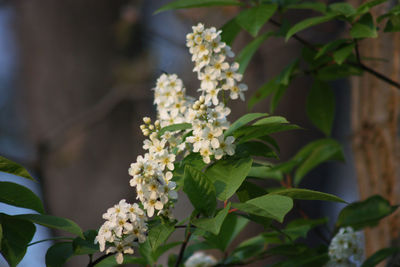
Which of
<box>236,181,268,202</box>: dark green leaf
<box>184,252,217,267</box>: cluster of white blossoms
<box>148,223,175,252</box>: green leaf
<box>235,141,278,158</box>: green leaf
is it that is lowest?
<box>148,223,175,252</box>: green leaf

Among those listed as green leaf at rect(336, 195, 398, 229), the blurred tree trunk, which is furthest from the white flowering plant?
the blurred tree trunk

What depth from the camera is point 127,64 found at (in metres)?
3.09

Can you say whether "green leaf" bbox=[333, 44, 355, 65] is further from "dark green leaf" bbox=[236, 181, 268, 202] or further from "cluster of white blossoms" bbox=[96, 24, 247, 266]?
"dark green leaf" bbox=[236, 181, 268, 202]

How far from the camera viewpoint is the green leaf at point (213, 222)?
70 centimetres

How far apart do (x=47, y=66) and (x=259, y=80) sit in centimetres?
143

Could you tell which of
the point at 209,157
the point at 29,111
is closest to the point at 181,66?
the point at 29,111

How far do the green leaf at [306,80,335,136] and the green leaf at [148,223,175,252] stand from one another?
74 centimetres

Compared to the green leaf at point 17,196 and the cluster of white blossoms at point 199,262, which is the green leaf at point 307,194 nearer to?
the green leaf at point 17,196

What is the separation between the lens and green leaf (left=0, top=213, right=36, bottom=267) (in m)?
0.77

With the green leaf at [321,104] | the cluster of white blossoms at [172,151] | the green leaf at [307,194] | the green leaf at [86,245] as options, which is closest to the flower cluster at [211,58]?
the cluster of white blossoms at [172,151]

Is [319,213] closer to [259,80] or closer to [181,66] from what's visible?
[259,80]

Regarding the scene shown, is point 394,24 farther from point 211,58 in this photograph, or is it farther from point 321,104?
point 211,58

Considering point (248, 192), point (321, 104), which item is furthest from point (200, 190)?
point (321, 104)

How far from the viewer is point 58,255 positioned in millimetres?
869
